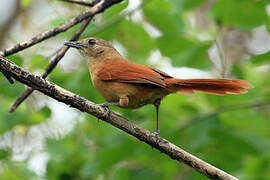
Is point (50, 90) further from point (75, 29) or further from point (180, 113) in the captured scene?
point (180, 113)

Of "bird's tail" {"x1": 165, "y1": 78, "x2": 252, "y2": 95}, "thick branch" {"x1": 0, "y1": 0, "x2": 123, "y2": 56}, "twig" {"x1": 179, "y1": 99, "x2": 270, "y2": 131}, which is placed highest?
"thick branch" {"x1": 0, "y1": 0, "x2": 123, "y2": 56}

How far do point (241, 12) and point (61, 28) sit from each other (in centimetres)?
184

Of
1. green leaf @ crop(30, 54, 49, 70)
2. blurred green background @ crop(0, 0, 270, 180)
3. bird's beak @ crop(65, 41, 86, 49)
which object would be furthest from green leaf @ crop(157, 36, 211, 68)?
green leaf @ crop(30, 54, 49, 70)

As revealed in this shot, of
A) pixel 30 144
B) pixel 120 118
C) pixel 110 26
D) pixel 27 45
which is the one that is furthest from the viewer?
pixel 30 144

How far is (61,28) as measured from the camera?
369 cm

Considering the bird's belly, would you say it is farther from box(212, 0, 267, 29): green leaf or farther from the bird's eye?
box(212, 0, 267, 29): green leaf

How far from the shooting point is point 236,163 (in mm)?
4848

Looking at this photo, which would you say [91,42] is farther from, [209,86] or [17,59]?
[209,86]

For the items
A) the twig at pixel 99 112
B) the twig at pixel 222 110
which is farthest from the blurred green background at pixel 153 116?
the twig at pixel 99 112

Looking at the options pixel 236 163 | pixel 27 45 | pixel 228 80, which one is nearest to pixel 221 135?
pixel 236 163

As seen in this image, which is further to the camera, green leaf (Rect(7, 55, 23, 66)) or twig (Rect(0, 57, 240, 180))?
green leaf (Rect(7, 55, 23, 66))

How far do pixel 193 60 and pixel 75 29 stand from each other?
1.27 m

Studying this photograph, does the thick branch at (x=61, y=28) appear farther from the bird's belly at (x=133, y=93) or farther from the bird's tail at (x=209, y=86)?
the bird's tail at (x=209, y=86)

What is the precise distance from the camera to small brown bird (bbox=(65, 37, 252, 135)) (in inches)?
147
